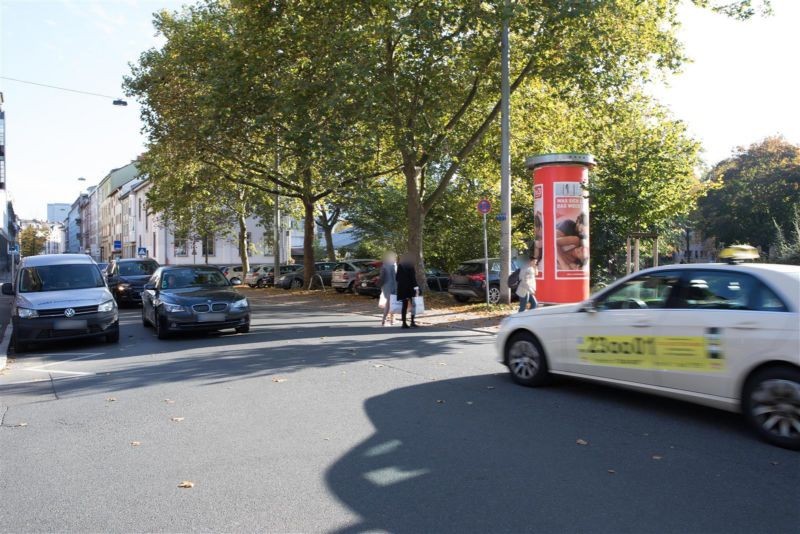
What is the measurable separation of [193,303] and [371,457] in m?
8.08

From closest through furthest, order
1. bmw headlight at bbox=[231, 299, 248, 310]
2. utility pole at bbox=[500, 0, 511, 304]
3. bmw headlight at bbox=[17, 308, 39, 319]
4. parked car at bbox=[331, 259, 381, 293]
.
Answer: bmw headlight at bbox=[17, 308, 39, 319], bmw headlight at bbox=[231, 299, 248, 310], utility pole at bbox=[500, 0, 511, 304], parked car at bbox=[331, 259, 381, 293]

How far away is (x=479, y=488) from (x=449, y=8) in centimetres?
1393

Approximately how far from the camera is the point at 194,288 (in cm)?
1310

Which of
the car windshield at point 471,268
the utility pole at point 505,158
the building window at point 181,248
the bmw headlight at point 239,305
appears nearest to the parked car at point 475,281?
the car windshield at point 471,268

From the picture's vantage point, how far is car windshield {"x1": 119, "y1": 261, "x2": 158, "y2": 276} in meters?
21.8

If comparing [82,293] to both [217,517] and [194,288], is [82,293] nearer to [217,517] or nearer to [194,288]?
[194,288]

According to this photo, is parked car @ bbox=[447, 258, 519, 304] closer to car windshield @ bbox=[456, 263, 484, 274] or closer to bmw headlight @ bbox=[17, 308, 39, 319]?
car windshield @ bbox=[456, 263, 484, 274]

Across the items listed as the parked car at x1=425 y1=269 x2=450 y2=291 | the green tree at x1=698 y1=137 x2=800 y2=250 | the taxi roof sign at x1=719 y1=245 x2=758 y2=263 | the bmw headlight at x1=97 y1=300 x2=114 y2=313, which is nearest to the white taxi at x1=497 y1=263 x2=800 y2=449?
the taxi roof sign at x1=719 y1=245 x2=758 y2=263

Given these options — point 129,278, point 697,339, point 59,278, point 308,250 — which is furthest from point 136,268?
point 697,339

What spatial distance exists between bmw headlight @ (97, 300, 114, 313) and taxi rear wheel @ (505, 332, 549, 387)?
7.84 meters

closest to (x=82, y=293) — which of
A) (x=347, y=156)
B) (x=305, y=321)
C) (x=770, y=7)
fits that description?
(x=305, y=321)

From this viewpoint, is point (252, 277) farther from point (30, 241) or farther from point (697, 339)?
point (30, 241)

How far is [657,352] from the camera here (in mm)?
6121

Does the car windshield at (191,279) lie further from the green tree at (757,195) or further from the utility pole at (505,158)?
the green tree at (757,195)
